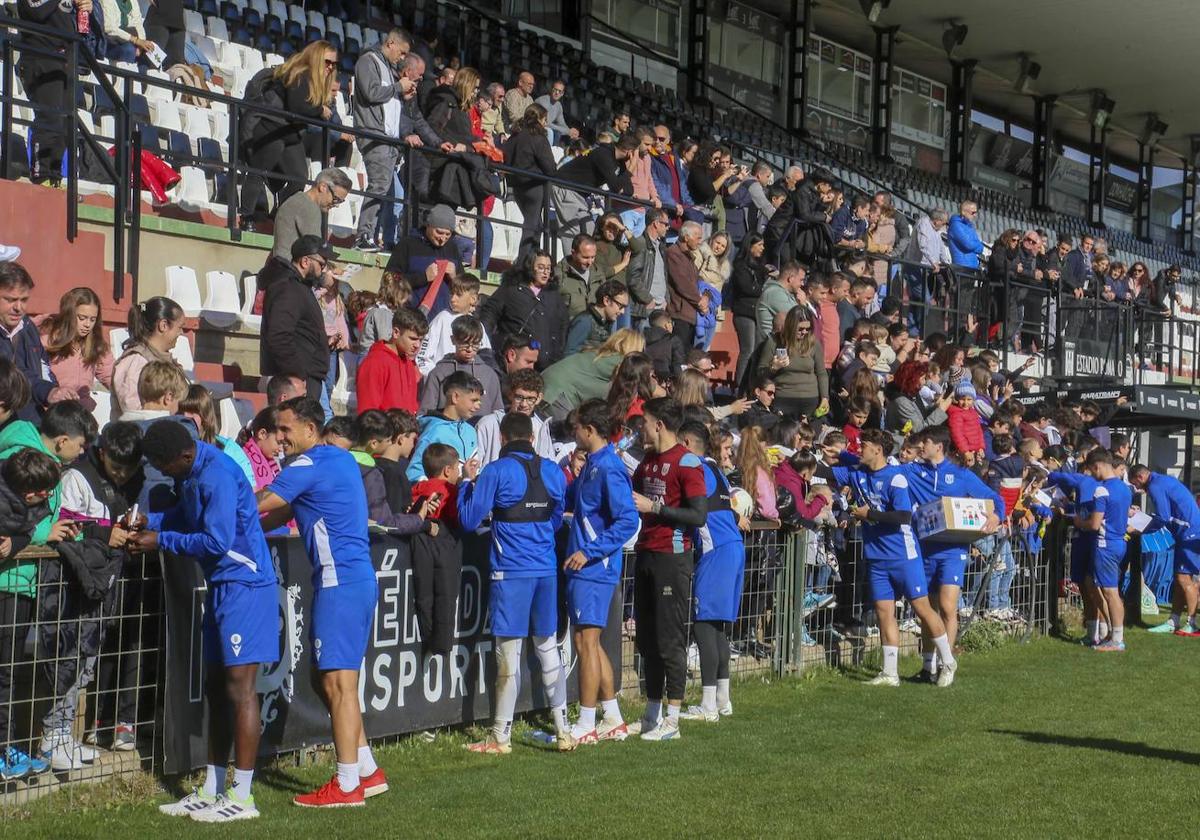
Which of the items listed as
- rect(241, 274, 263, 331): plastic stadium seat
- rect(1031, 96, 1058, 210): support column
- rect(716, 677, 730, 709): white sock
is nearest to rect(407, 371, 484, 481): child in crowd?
→ rect(716, 677, 730, 709): white sock

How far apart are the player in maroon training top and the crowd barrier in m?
0.61

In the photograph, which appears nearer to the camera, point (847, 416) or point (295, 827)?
point (295, 827)

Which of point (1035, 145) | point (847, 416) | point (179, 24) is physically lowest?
point (847, 416)

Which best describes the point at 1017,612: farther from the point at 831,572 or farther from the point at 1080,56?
the point at 1080,56

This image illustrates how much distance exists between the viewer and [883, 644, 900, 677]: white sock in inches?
469

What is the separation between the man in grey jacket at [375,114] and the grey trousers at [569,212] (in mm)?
2087

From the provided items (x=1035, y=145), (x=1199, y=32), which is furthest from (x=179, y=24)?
(x=1035, y=145)

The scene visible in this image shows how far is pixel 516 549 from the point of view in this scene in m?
8.81

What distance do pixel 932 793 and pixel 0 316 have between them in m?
5.45

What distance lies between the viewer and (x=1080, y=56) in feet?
112

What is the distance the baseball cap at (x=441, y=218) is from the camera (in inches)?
493

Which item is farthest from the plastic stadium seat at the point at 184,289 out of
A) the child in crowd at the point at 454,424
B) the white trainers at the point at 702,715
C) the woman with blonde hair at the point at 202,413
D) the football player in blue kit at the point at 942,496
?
the football player in blue kit at the point at 942,496

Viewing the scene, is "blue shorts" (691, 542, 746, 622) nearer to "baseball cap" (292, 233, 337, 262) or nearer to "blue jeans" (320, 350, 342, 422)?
"blue jeans" (320, 350, 342, 422)

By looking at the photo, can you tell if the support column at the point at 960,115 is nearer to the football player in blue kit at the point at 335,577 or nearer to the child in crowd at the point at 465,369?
the child in crowd at the point at 465,369
